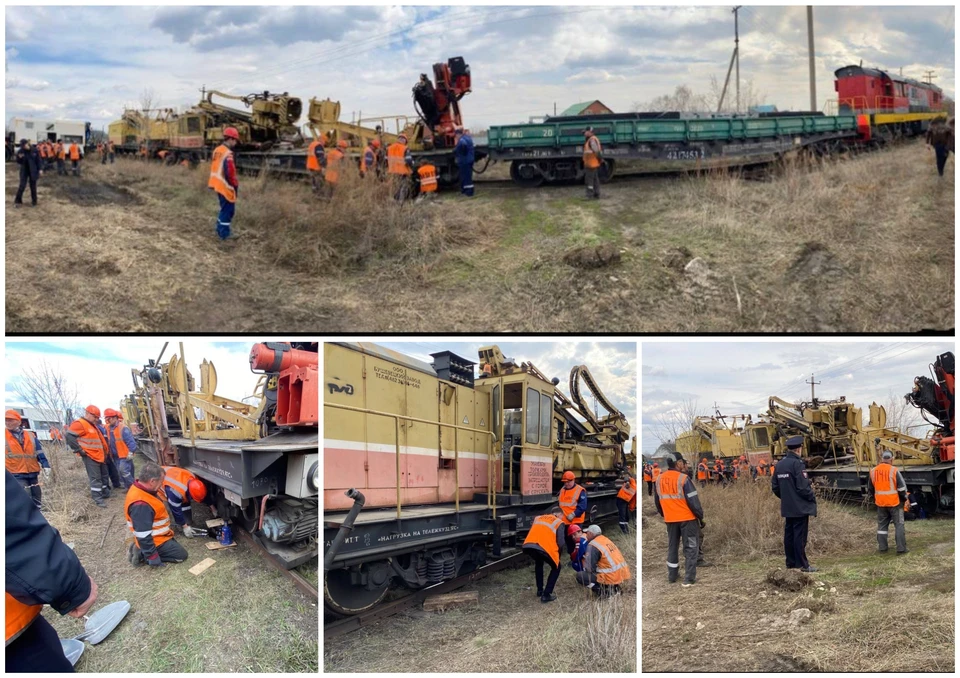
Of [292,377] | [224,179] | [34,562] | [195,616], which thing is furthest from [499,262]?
[34,562]

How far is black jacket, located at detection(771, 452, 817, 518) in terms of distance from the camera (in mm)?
6367

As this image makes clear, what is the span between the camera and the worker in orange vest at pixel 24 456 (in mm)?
5387

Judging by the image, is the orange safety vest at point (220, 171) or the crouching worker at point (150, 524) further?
the orange safety vest at point (220, 171)

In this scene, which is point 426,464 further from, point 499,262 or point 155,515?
point 499,262

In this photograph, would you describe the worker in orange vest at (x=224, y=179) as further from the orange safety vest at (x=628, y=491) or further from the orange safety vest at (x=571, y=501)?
the orange safety vest at (x=628, y=491)

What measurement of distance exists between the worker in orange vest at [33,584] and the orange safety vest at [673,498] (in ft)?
16.2

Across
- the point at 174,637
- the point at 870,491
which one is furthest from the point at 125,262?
the point at 870,491

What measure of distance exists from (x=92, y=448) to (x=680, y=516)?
602cm

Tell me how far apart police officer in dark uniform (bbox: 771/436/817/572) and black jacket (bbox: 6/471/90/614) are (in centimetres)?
612

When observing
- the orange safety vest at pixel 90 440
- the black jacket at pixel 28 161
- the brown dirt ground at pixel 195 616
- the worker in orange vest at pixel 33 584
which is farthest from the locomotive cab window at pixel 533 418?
the black jacket at pixel 28 161

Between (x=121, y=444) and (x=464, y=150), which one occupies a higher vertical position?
(x=464, y=150)

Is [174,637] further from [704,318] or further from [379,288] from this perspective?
[704,318]

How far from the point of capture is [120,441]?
6.74 m

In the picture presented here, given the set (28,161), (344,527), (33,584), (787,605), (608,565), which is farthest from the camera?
(28,161)
